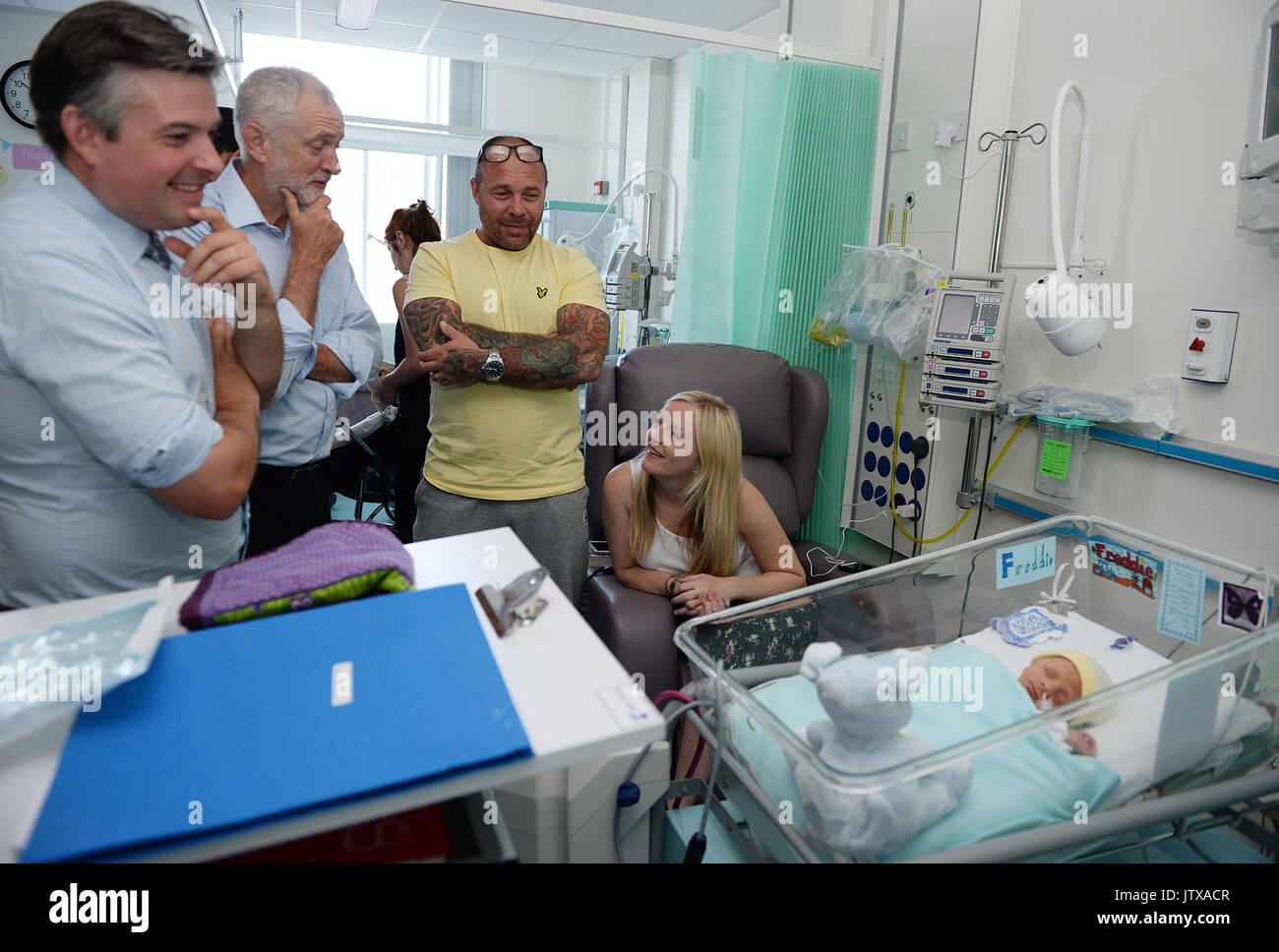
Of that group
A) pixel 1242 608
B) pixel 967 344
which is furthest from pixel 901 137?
pixel 1242 608

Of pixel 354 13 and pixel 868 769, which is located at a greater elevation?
pixel 354 13

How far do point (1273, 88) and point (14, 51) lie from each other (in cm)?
568

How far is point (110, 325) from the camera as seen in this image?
0.98m

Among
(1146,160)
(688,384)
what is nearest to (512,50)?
(688,384)

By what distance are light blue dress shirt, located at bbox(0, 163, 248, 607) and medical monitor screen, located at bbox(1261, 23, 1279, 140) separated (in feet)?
6.80

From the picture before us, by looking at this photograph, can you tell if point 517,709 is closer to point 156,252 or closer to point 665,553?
point 156,252

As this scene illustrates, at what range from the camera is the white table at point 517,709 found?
68cm

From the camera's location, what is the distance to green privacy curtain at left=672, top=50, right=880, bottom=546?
301 centimetres

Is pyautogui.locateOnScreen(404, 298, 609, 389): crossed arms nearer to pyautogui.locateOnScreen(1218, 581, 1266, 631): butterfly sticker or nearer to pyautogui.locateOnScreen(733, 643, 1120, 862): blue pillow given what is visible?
pyautogui.locateOnScreen(733, 643, 1120, 862): blue pillow

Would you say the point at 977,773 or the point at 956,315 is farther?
the point at 956,315

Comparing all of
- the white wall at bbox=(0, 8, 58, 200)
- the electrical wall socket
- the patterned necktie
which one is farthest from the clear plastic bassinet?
the white wall at bbox=(0, 8, 58, 200)

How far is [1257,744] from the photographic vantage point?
4.89 feet

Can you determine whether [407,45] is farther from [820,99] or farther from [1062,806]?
[1062,806]
